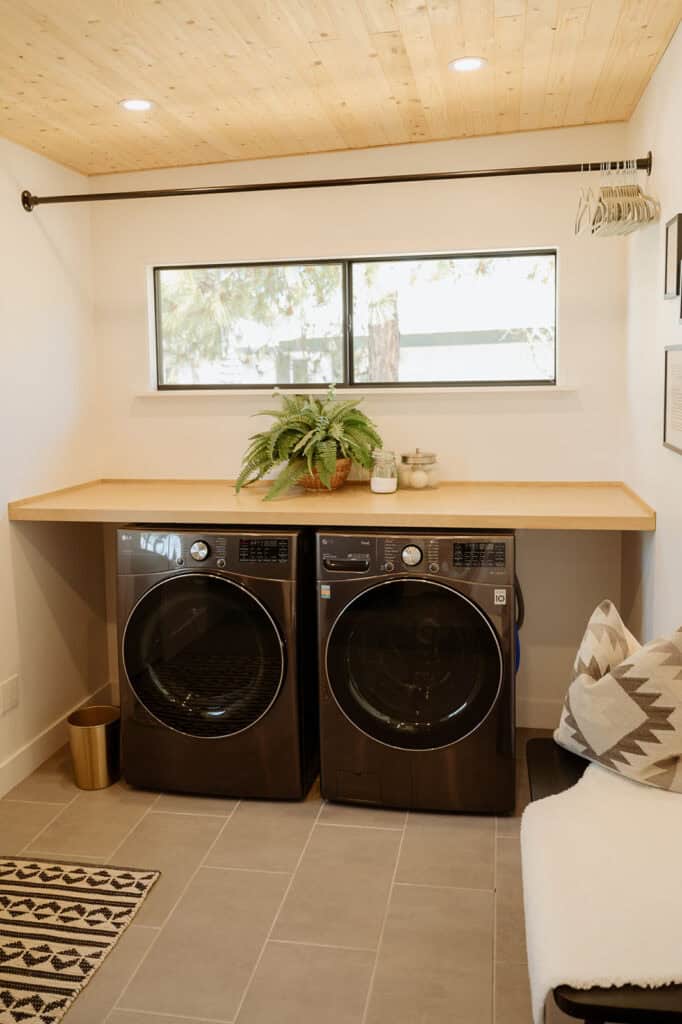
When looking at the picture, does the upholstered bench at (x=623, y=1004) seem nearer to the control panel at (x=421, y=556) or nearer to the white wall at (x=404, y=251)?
the control panel at (x=421, y=556)

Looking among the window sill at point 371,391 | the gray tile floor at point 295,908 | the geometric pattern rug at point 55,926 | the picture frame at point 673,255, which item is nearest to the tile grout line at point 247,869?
the gray tile floor at point 295,908

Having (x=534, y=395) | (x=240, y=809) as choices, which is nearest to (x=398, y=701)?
(x=240, y=809)

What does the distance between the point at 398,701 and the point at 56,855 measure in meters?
1.21

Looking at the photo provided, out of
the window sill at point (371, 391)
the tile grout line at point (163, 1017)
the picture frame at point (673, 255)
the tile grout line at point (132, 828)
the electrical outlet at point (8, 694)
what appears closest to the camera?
the tile grout line at point (163, 1017)

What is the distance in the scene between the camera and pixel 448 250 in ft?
12.0

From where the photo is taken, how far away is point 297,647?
314cm

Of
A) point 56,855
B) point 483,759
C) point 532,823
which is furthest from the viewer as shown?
point 483,759

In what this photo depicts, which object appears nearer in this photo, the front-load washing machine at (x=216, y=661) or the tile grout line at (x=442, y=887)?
the tile grout line at (x=442, y=887)

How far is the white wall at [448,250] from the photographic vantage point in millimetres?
3562

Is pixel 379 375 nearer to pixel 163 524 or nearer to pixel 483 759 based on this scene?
pixel 163 524

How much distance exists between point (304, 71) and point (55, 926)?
2580mm

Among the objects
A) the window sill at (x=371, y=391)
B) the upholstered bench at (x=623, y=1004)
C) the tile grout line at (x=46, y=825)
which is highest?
the window sill at (x=371, y=391)

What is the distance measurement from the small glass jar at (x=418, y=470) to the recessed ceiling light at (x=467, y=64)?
1396mm

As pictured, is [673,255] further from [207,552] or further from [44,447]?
[44,447]
